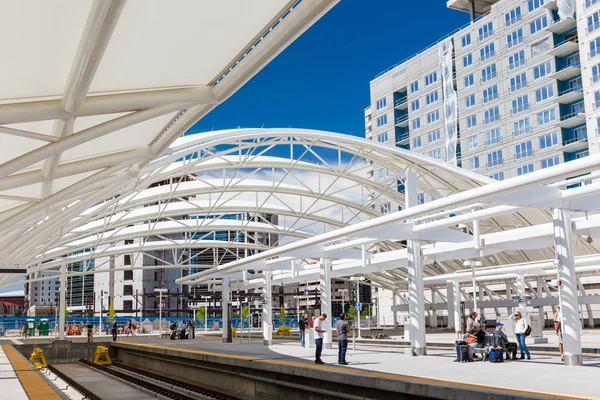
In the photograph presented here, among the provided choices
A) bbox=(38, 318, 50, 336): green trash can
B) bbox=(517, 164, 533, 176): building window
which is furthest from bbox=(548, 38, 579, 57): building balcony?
bbox=(38, 318, 50, 336): green trash can

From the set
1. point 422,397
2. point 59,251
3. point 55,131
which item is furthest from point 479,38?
point 55,131

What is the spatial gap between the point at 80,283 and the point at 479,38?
8906 cm

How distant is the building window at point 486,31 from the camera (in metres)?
71.9

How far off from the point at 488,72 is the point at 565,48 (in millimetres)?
10880

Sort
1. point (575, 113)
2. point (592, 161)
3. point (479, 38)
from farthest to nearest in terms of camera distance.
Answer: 1. point (479, 38)
2. point (575, 113)
3. point (592, 161)

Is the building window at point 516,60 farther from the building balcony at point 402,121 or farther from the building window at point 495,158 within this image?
the building balcony at point 402,121

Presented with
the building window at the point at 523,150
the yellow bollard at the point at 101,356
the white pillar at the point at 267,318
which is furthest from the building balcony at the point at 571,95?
the yellow bollard at the point at 101,356

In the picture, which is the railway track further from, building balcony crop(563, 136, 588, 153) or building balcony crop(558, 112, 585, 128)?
building balcony crop(558, 112, 585, 128)

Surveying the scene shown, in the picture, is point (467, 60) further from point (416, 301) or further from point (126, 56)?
point (126, 56)

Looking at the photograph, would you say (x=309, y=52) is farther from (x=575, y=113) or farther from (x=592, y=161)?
(x=592, y=161)

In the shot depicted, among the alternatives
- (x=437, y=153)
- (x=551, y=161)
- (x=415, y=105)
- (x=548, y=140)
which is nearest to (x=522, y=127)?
(x=548, y=140)

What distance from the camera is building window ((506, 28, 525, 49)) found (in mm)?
67938

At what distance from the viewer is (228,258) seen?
436 ft

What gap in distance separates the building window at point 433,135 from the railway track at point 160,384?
173ft
